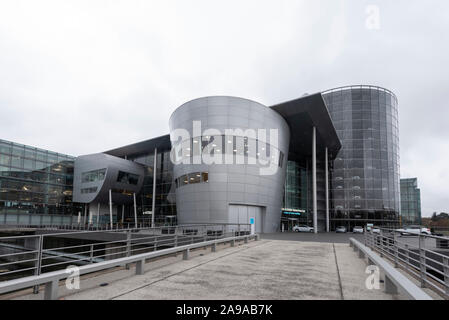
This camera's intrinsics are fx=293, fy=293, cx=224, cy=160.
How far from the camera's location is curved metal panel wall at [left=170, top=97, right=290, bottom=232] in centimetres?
2969

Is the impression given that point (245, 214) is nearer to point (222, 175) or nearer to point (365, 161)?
point (222, 175)

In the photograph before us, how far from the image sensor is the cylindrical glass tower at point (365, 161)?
4934 cm

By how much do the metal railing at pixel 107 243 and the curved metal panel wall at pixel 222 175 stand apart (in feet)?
7.15

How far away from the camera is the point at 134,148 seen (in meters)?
54.0

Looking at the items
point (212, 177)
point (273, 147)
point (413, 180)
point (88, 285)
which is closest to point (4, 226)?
point (212, 177)

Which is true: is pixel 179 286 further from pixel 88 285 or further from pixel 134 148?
pixel 134 148

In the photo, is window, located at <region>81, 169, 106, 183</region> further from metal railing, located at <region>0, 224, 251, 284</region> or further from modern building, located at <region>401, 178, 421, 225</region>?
modern building, located at <region>401, 178, 421, 225</region>

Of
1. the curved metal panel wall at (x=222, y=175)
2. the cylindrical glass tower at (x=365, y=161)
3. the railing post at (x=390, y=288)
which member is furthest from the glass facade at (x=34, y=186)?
the railing post at (x=390, y=288)

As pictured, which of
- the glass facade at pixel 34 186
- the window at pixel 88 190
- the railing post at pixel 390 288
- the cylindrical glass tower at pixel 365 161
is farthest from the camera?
the cylindrical glass tower at pixel 365 161

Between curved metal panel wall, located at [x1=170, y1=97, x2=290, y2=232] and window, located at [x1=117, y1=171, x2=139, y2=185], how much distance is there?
2043 cm

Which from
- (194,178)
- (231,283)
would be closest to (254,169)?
(194,178)

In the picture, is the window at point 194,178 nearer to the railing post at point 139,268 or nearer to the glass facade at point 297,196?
the railing post at point 139,268

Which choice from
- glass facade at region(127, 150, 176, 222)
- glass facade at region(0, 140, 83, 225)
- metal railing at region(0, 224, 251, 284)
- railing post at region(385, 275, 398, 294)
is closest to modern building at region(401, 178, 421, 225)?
glass facade at region(127, 150, 176, 222)
